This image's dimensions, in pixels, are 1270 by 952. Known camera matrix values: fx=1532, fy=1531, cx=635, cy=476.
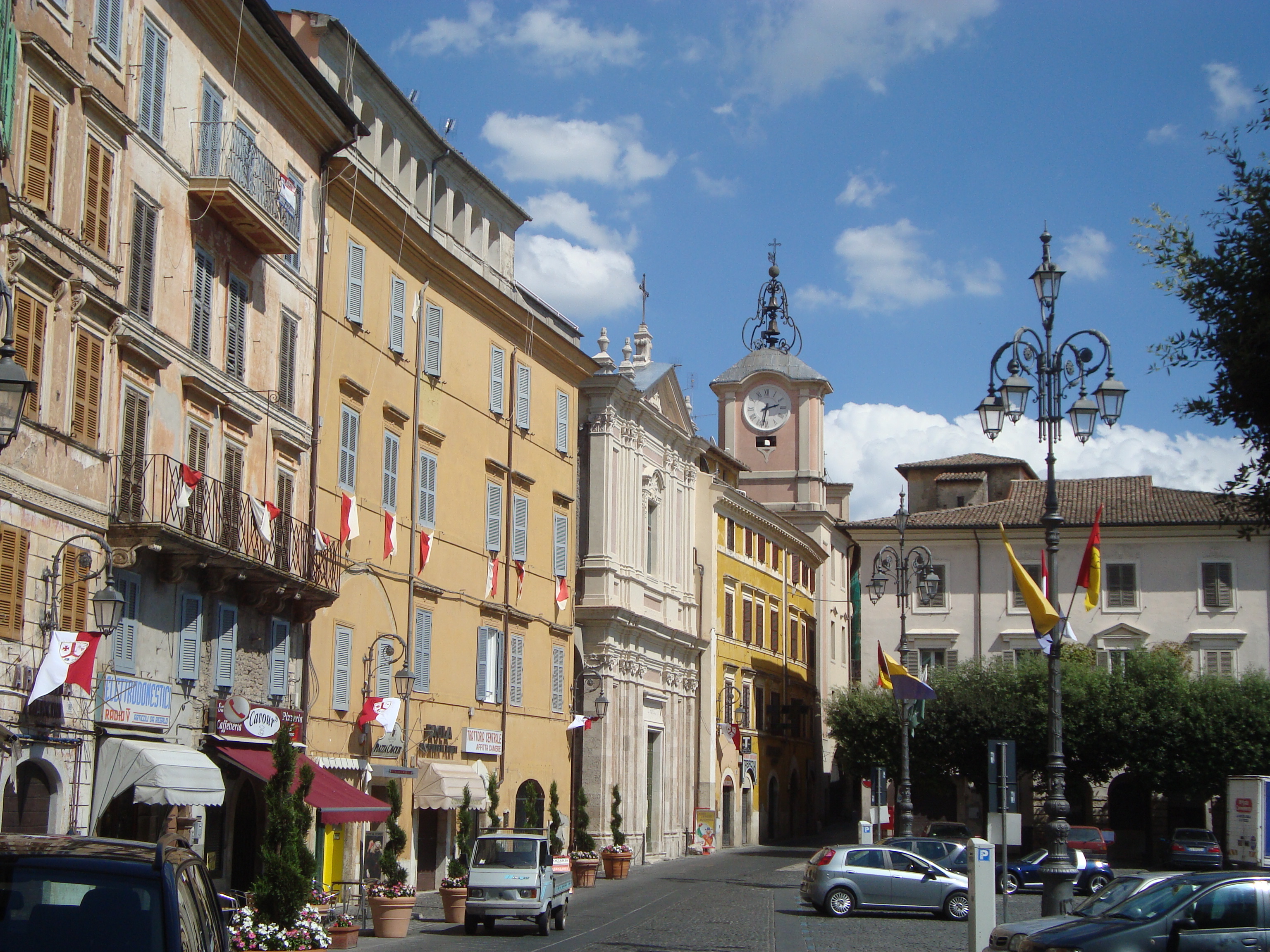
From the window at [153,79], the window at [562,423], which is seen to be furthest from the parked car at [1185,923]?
the window at [562,423]

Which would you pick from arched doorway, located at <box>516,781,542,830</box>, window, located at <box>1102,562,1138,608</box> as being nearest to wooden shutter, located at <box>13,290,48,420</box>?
arched doorway, located at <box>516,781,542,830</box>

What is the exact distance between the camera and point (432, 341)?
3388 centimetres

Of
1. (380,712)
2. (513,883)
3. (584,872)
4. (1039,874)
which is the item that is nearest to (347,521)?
(380,712)

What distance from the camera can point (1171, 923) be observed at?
1488 centimetres

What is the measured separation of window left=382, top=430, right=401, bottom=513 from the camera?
31.4 metres

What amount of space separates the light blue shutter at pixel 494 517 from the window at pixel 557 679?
5058 millimetres

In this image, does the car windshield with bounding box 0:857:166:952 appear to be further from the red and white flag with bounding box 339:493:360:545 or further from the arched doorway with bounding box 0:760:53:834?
Result: the red and white flag with bounding box 339:493:360:545

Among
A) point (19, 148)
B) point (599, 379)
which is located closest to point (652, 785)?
point (599, 379)

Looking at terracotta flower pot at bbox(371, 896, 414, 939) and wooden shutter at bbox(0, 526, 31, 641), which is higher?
wooden shutter at bbox(0, 526, 31, 641)

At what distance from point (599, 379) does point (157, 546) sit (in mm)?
25313

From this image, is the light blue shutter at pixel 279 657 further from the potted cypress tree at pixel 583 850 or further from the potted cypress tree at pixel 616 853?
the potted cypress tree at pixel 616 853

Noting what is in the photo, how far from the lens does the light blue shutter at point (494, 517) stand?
3656 cm

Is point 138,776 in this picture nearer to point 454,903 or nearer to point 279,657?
point 279,657

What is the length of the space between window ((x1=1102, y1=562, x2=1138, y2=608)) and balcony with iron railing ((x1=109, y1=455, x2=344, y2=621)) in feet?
148
